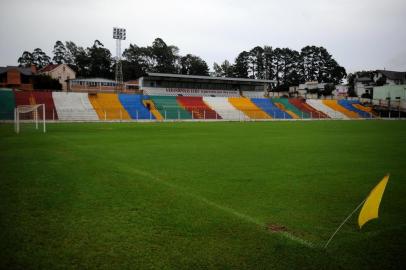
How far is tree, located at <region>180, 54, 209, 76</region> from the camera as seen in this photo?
9231 centimetres

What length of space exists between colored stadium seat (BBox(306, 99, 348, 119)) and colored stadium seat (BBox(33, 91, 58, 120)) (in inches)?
1649

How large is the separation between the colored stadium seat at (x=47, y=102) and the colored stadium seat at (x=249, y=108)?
26931 millimetres

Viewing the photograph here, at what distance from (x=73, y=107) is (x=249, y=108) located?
2685 cm

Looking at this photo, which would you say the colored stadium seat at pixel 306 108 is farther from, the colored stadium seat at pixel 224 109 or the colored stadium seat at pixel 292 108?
the colored stadium seat at pixel 224 109

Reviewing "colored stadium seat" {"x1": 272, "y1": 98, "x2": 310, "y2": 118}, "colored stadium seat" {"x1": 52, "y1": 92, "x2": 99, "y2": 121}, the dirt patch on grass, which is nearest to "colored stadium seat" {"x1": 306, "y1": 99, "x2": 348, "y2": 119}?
"colored stadium seat" {"x1": 272, "y1": 98, "x2": 310, "y2": 118}

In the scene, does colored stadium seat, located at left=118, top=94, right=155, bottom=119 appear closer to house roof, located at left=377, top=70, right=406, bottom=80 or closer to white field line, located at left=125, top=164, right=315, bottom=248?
white field line, located at left=125, top=164, right=315, bottom=248

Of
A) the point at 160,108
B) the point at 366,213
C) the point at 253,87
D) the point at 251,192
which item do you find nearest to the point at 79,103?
the point at 160,108

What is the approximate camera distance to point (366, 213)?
354cm

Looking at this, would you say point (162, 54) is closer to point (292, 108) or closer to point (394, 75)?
point (292, 108)

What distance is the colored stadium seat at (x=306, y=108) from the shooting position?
51656mm

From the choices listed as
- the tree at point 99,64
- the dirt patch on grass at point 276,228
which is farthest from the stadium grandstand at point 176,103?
the dirt patch on grass at point 276,228

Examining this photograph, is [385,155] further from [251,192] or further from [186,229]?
[186,229]

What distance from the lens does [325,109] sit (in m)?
55.3

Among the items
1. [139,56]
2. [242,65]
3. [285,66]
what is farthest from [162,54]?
[285,66]
